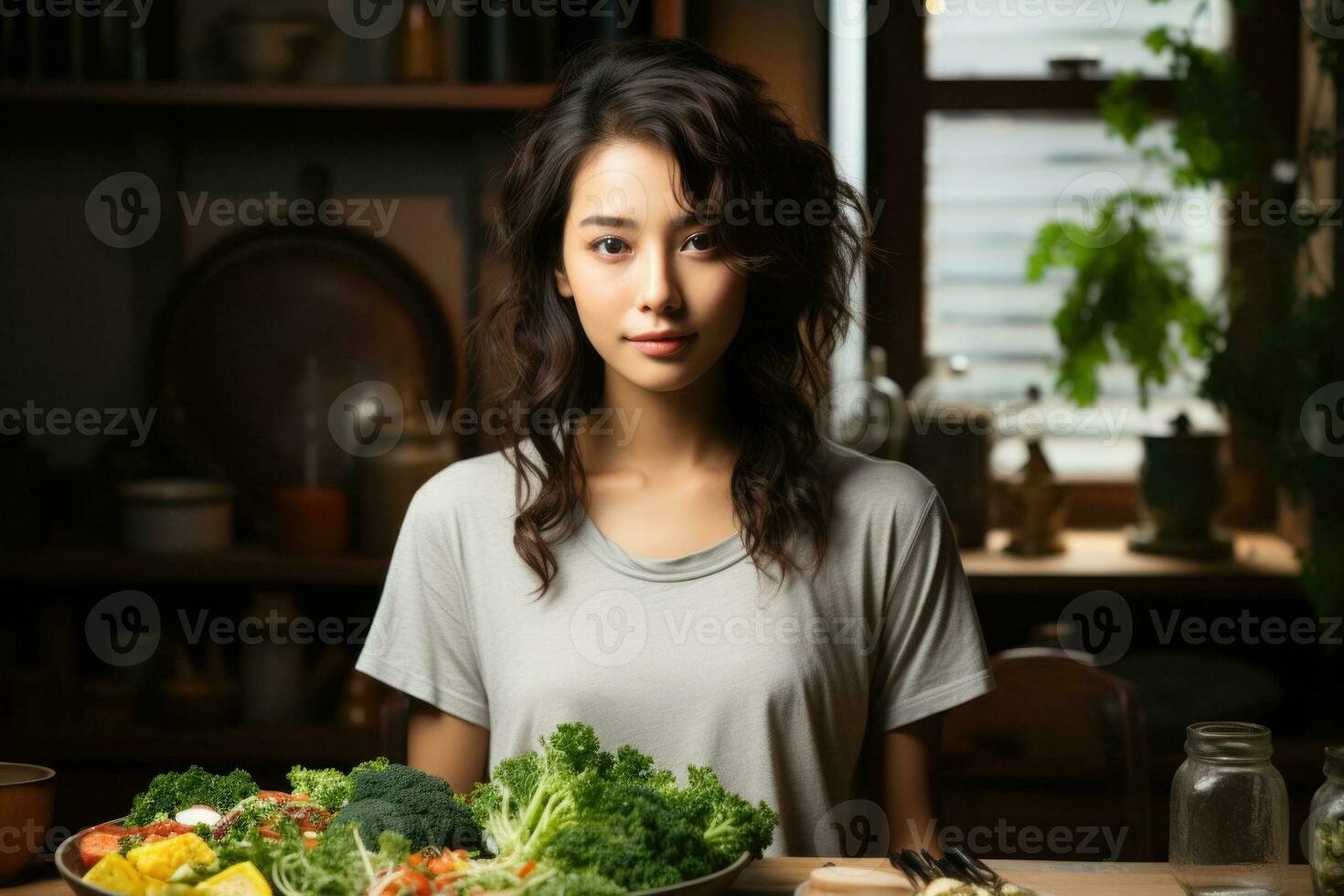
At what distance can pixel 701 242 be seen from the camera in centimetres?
139

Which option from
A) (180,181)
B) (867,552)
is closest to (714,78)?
(867,552)

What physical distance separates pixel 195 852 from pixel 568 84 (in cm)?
91

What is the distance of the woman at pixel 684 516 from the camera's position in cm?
142

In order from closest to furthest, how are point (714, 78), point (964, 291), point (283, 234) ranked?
point (714, 78)
point (283, 234)
point (964, 291)

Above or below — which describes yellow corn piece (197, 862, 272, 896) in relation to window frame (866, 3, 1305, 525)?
below

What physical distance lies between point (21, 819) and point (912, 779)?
0.90 meters

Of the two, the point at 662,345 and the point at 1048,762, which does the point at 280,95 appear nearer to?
the point at 662,345

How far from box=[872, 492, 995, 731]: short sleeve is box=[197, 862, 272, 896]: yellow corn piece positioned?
0.77 m

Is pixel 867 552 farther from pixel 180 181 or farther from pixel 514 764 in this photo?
pixel 180 181

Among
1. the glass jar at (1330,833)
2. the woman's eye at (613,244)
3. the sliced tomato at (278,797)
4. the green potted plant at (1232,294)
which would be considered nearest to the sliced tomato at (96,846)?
the sliced tomato at (278,797)

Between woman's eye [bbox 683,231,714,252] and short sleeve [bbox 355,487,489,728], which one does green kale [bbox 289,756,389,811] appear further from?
woman's eye [bbox 683,231,714,252]

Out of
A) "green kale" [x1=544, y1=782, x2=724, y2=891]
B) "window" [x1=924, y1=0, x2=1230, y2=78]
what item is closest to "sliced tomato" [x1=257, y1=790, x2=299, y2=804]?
"green kale" [x1=544, y1=782, x2=724, y2=891]

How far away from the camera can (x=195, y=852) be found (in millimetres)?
1056

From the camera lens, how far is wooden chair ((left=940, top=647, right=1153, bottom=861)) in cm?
185
